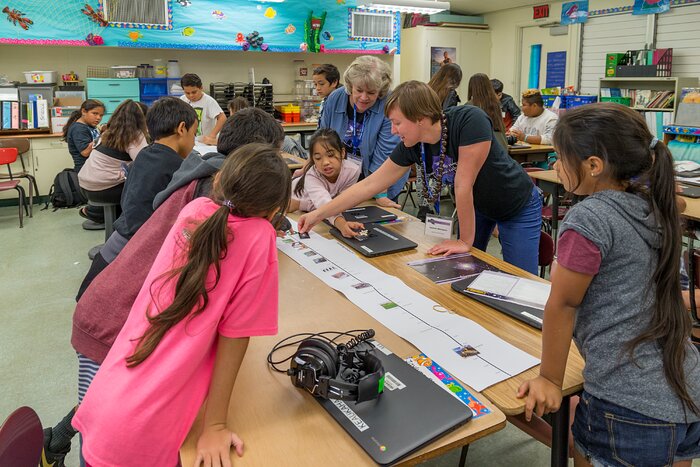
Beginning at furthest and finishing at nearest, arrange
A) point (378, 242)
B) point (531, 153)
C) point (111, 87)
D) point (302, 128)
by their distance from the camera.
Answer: point (302, 128)
point (111, 87)
point (531, 153)
point (378, 242)

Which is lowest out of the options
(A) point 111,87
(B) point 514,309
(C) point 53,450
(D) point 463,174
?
(C) point 53,450

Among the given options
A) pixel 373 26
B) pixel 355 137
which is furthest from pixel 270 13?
pixel 355 137

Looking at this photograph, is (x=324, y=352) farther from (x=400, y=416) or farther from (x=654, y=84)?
(x=654, y=84)

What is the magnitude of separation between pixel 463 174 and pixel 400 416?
1174mm

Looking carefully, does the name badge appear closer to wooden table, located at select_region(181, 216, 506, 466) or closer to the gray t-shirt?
wooden table, located at select_region(181, 216, 506, 466)

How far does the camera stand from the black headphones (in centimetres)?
108

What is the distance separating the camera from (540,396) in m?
1.15

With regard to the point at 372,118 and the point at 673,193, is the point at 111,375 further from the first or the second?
the point at 372,118

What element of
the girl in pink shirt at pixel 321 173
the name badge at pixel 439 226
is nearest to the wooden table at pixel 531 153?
the girl in pink shirt at pixel 321 173

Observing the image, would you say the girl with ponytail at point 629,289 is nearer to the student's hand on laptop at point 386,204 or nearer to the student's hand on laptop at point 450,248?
the student's hand on laptop at point 450,248

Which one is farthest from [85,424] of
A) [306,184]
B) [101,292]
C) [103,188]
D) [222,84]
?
[222,84]

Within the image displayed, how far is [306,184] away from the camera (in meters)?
2.77

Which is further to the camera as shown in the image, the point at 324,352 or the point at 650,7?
the point at 650,7

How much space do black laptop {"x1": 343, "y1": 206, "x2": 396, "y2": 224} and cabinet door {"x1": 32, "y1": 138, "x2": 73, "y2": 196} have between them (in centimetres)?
489
